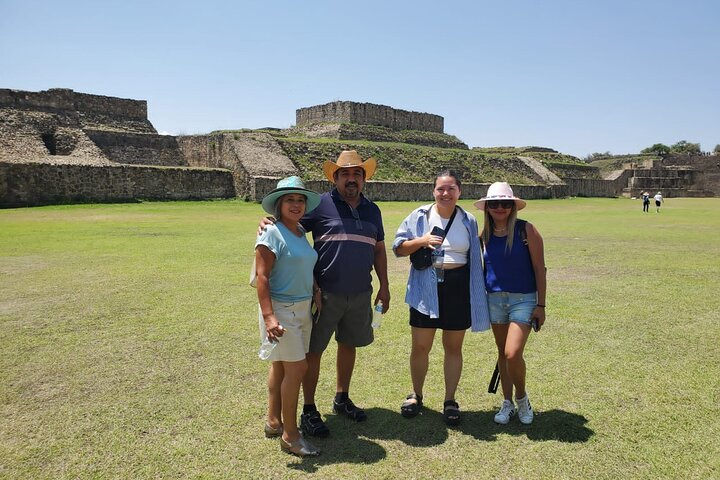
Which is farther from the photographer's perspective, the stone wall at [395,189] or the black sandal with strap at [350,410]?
the stone wall at [395,189]

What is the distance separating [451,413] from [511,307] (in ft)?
2.82

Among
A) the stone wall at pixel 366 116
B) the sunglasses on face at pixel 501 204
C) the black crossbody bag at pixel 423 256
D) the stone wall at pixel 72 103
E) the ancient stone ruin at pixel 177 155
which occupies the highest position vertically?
the stone wall at pixel 366 116

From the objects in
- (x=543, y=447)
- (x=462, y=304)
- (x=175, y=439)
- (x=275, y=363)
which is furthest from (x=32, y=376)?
(x=543, y=447)

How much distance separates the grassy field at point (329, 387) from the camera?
123 inches

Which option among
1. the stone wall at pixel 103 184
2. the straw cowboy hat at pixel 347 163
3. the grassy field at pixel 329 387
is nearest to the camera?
the grassy field at pixel 329 387

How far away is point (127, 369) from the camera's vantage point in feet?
15.0

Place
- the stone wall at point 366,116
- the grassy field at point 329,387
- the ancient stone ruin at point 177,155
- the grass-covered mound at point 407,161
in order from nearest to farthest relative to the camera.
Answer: the grassy field at point 329,387
the ancient stone ruin at point 177,155
the grass-covered mound at point 407,161
the stone wall at point 366,116

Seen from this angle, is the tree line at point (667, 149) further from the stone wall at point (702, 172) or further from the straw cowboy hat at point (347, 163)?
the straw cowboy hat at point (347, 163)

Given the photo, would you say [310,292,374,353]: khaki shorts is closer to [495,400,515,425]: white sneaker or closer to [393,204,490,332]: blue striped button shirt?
[393,204,490,332]: blue striped button shirt

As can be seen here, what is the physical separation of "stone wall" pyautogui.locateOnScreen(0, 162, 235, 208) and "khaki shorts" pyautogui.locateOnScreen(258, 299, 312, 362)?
20.7 meters

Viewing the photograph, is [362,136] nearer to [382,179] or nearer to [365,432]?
[382,179]

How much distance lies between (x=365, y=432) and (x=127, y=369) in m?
2.32

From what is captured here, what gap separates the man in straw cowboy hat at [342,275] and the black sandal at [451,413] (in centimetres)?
A: 58

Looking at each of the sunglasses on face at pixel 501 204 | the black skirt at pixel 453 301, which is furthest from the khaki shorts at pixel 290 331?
the sunglasses on face at pixel 501 204
